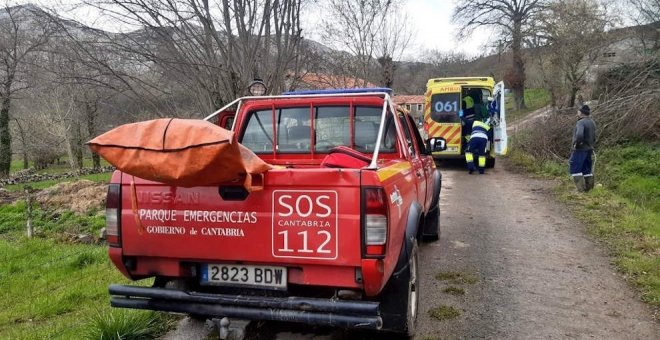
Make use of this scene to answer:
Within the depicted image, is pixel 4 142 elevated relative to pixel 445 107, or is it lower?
lower

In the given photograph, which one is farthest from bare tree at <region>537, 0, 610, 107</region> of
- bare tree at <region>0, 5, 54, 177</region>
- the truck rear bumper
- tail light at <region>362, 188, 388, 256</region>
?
bare tree at <region>0, 5, 54, 177</region>

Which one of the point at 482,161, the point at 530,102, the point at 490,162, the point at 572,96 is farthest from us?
the point at 530,102

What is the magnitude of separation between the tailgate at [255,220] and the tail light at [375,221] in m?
0.05

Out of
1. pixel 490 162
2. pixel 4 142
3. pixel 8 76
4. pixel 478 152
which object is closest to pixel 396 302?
pixel 478 152

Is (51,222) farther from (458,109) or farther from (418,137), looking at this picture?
(458,109)

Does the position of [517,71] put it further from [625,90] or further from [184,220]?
[184,220]

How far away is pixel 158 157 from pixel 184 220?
542 mm

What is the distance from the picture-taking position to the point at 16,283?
7016 millimetres

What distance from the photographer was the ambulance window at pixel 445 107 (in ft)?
48.6

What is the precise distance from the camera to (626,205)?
855cm

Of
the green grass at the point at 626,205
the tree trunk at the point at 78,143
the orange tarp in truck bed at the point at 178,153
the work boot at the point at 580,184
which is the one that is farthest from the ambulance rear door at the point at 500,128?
the tree trunk at the point at 78,143

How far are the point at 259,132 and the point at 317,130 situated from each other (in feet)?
1.98

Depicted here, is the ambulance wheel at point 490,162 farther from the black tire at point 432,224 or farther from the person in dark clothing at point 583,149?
→ the black tire at point 432,224

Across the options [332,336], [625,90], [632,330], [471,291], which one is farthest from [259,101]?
[625,90]
